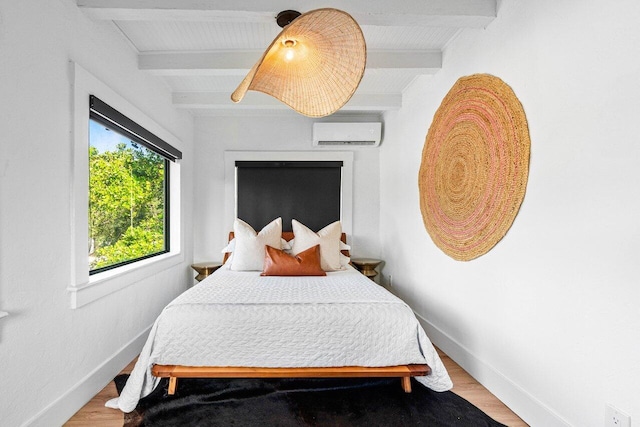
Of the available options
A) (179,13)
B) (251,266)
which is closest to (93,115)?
(179,13)

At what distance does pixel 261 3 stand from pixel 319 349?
204 centimetres

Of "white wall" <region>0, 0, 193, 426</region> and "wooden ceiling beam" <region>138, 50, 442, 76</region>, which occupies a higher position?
"wooden ceiling beam" <region>138, 50, 442, 76</region>

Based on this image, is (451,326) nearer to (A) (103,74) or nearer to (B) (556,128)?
(B) (556,128)

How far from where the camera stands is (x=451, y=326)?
98.3 inches

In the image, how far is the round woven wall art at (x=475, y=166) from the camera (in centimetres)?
182

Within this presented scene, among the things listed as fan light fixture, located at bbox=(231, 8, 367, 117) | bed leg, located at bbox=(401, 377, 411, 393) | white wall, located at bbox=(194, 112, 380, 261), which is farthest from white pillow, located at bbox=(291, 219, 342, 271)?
fan light fixture, located at bbox=(231, 8, 367, 117)

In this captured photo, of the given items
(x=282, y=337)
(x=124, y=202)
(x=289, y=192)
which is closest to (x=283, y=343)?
(x=282, y=337)

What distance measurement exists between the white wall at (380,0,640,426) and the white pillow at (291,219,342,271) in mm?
1313

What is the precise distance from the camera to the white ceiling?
1827mm

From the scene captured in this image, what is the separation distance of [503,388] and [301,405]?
1.20 metres

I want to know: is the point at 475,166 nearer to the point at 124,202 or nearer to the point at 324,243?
the point at 324,243

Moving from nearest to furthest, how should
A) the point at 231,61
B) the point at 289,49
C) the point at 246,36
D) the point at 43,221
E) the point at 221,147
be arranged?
the point at 289,49 < the point at 43,221 < the point at 246,36 < the point at 231,61 < the point at 221,147

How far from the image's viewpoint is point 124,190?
105 inches

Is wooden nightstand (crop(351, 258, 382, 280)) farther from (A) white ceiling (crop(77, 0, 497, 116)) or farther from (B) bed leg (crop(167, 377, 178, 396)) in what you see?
(B) bed leg (crop(167, 377, 178, 396))
